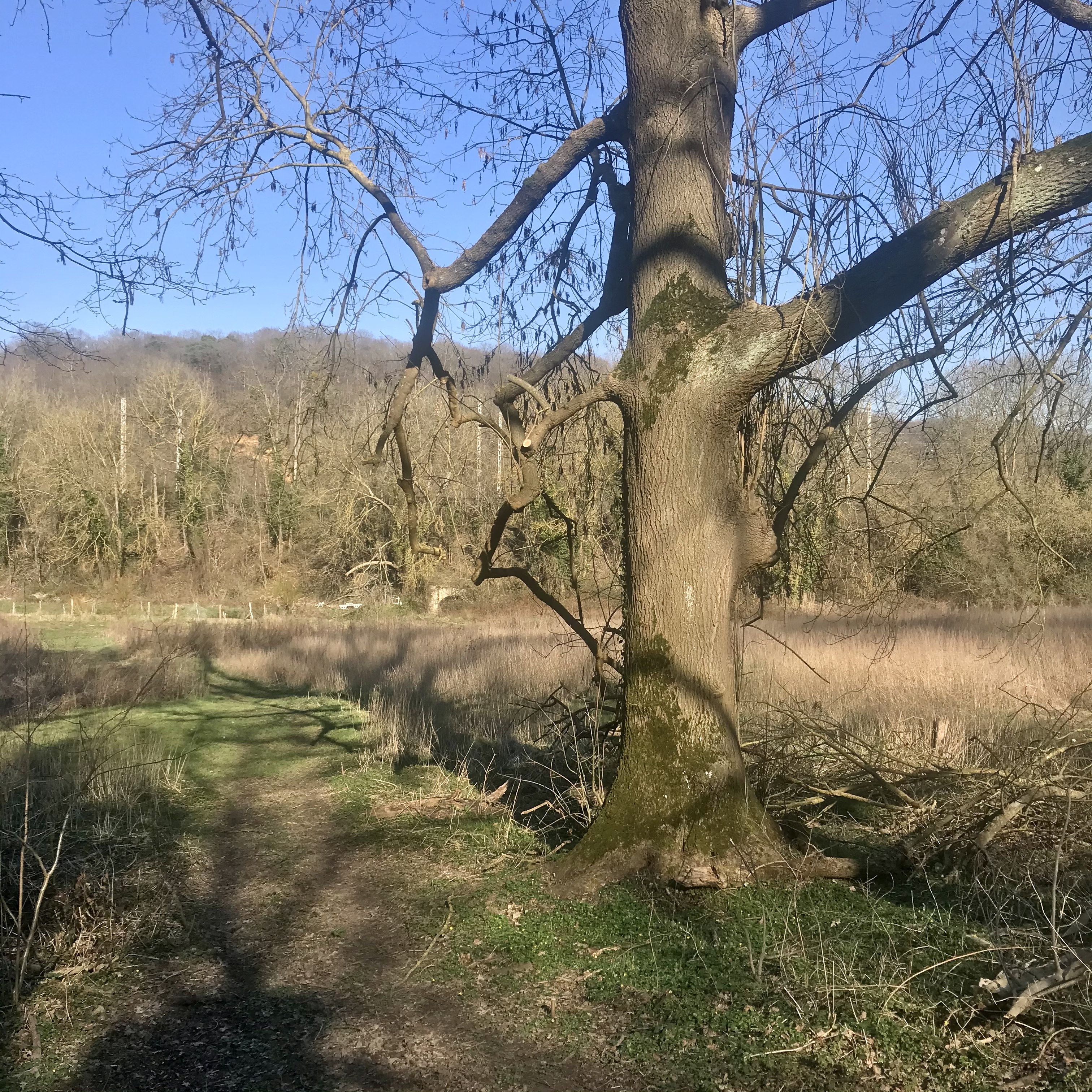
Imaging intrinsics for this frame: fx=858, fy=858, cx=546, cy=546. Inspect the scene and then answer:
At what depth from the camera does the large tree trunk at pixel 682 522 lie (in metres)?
4.42

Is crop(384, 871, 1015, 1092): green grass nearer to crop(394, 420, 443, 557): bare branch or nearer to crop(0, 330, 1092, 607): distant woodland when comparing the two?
crop(0, 330, 1092, 607): distant woodland

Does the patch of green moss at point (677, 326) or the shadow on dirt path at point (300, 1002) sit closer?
the shadow on dirt path at point (300, 1002)

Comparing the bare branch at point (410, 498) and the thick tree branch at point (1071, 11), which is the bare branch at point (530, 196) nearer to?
the bare branch at point (410, 498)

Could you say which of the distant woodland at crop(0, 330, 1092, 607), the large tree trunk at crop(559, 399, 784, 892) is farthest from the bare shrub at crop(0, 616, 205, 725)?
the large tree trunk at crop(559, 399, 784, 892)

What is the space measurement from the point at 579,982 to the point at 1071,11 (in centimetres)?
536

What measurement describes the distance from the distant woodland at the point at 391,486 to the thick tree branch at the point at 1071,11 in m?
1.79

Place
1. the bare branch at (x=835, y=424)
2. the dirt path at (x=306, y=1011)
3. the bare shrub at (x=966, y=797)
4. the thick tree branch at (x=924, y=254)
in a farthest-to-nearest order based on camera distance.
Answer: the bare branch at (x=835, y=424) → the thick tree branch at (x=924, y=254) → the bare shrub at (x=966, y=797) → the dirt path at (x=306, y=1011)

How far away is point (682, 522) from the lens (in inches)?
178

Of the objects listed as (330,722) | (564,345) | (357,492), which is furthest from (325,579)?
(564,345)

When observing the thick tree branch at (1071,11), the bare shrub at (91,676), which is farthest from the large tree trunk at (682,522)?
the bare shrub at (91,676)

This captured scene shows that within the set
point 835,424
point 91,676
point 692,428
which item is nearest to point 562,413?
point 692,428

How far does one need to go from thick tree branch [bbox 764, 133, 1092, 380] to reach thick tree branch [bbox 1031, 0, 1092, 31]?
1117 millimetres

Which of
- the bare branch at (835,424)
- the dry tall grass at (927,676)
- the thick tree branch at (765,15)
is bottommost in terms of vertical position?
the dry tall grass at (927,676)

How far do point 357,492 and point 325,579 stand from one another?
92.0 ft
